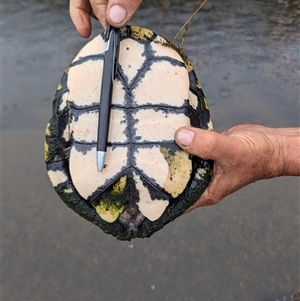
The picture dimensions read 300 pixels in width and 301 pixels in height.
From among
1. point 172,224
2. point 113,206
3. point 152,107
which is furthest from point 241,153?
point 172,224

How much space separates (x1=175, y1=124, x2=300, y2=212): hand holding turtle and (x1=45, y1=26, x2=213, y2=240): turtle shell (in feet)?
0.23

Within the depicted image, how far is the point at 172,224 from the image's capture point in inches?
90.9

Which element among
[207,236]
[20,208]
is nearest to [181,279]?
[207,236]

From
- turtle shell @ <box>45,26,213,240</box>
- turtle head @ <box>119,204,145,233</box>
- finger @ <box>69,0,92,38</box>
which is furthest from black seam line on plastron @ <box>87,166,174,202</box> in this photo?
finger @ <box>69,0,92,38</box>

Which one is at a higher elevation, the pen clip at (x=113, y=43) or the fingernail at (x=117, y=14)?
the fingernail at (x=117, y=14)

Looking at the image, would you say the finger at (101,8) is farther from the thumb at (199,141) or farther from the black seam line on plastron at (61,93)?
the thumb at (199,141)

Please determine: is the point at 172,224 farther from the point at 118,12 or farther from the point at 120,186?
the point at 118,12

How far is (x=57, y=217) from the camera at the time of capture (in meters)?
2.35

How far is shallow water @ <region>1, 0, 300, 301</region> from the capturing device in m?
2.12

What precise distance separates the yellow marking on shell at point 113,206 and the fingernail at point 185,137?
0.75ft

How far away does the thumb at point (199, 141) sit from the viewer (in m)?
1.34

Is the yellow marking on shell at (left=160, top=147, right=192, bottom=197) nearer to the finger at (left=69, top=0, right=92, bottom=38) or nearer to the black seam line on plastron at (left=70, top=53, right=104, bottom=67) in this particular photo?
the black seam line on plastron at (left=70, top=53, right=104, bottom=67)

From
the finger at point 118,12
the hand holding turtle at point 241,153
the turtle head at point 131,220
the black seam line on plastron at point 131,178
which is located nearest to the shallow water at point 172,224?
the hand holding turtle at point 241,153

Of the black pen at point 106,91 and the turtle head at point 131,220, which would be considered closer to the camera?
the black pen at point 106,91
